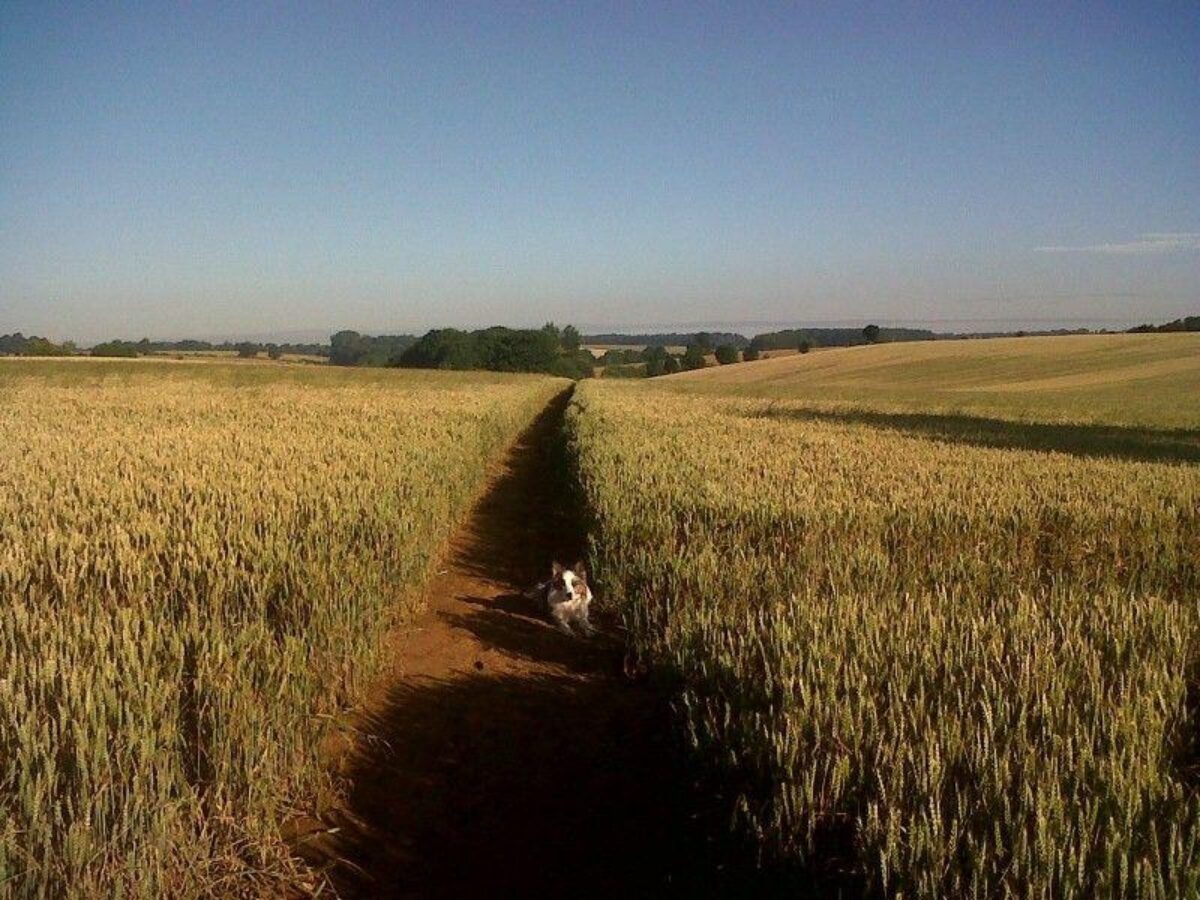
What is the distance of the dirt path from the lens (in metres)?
3.14

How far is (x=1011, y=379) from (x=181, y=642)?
64.7 meters

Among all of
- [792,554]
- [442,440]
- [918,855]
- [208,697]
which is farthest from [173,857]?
[442,440]

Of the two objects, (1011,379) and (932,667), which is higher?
(1011,379)

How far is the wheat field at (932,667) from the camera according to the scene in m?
2.20

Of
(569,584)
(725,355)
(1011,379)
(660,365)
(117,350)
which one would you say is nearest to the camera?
(569,584)

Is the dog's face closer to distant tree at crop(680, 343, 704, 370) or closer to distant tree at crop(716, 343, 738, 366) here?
distant tree at crop(716, 343, 738, 366)

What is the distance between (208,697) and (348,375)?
196ft

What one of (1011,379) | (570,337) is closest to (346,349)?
(570,337)

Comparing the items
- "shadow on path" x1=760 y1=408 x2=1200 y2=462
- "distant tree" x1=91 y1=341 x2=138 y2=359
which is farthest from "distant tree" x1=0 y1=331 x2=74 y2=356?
"shadow on path" x1=760 y1=408 x2=1200 y2=462

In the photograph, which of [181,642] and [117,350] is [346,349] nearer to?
[117,350]

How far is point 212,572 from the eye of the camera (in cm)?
478

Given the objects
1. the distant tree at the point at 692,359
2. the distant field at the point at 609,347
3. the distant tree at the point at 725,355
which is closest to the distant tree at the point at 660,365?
the distant tree at the point at 692,359

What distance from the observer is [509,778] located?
3898 mm

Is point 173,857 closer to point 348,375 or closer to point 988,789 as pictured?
point 988,789
